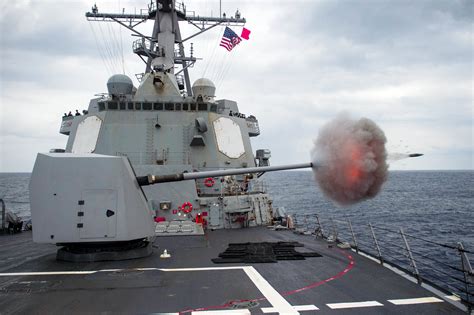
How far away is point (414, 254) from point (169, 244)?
1108cm

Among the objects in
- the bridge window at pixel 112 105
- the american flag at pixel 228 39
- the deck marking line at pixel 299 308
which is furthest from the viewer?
the american flag at pixel 228 39

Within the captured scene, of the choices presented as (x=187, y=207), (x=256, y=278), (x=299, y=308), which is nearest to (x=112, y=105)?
(x=187, y=207)

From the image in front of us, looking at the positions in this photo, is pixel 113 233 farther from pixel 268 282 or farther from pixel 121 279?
pixel 268 282

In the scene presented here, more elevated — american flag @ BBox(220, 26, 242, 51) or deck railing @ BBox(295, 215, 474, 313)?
american flag @ BBox(220, 26, 242, 51)

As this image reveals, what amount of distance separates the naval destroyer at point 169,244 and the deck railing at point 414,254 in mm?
225

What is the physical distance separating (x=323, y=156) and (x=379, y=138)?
1022 millimetres

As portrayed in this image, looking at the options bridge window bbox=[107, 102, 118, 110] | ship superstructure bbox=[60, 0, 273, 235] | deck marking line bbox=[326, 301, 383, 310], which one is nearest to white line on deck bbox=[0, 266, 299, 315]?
deck marking line bbox=[326, 301, 383, 310]

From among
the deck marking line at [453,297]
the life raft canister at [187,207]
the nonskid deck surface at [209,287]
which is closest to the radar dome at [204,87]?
the life raft canister at [187,207]

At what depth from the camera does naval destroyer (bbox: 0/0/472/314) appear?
5266 mm

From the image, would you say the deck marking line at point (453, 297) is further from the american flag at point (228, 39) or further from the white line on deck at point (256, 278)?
the american flag at point (228, 39)

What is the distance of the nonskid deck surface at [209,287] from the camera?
195 inches

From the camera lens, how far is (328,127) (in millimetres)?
7137

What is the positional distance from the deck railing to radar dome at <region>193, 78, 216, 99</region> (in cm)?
677

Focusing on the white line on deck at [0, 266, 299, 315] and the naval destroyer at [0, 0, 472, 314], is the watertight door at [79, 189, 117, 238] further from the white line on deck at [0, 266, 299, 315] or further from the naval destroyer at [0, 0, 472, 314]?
the white line on deck at [0, 266, 299, 315]
